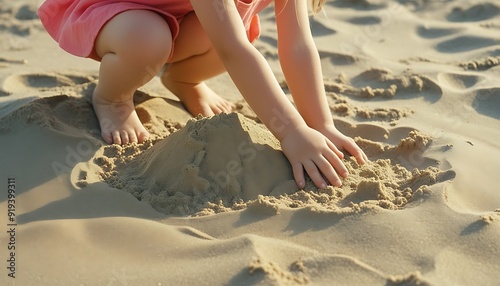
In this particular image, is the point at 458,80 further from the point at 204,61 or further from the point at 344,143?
the point at 204,61

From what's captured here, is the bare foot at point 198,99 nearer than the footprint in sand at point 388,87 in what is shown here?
Yes

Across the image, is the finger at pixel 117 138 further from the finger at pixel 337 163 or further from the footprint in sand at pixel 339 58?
the footprint in sand at pixel 339 58

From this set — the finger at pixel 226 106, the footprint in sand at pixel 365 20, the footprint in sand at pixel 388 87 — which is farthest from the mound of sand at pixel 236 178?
the footprint in sand at pixel 365 20

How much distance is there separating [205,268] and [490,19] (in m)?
2.93

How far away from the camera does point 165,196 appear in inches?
73.9

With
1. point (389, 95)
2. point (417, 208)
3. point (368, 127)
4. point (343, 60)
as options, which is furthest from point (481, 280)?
point (343, 60)

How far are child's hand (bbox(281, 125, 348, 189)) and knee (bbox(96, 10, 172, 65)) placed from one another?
624 millimetres

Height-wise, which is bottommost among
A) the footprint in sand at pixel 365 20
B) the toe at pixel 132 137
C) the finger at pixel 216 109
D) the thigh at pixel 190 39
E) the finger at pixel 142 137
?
the footprint in sand at pixel 365 20

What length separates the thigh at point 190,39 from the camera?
251cm

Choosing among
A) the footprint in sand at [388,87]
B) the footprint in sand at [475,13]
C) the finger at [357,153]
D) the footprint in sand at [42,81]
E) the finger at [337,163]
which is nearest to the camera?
the finger at [337,163]

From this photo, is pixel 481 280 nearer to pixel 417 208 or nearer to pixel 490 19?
pixel 417 208

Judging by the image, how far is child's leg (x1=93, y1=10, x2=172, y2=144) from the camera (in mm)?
2266

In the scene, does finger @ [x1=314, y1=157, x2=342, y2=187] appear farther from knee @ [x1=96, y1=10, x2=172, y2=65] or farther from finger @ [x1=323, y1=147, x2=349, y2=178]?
knee @ [x1=96, y1=10, x2=172, y2=65]

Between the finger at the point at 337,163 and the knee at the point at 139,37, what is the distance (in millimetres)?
762
